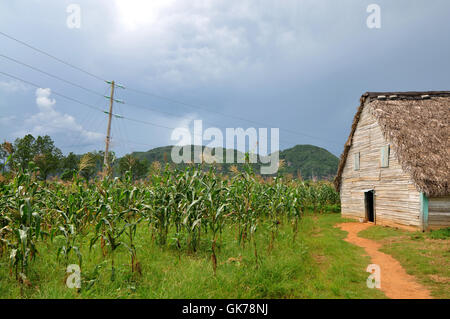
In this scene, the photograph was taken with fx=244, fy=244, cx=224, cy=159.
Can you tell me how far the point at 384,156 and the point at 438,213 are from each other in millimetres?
3912

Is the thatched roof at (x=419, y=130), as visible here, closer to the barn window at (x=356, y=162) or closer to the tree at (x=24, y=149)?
A: the barn window at (x=356, y=162)

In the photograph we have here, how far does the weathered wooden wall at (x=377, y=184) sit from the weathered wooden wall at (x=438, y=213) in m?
0.49

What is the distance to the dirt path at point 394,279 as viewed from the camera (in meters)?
5.21

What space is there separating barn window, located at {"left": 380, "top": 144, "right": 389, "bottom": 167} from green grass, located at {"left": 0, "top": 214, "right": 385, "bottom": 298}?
963 cm

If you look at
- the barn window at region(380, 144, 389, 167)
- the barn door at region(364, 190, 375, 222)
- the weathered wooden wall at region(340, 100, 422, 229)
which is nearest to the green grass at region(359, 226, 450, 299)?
the weathered wooden wall at region(340, 100, 422, 229)

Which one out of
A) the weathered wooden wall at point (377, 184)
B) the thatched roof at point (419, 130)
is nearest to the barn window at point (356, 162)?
the weathered wooden wall at point (377, 184)

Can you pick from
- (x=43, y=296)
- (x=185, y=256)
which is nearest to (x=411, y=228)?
Answer: (x=185, y=256)

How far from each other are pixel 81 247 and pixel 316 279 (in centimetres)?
597

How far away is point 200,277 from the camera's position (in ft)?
15.4

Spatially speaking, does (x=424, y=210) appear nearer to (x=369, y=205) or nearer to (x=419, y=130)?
(x=419, y=130)

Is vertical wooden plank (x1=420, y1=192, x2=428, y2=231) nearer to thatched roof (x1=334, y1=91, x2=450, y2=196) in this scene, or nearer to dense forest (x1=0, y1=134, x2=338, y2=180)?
thatched roof (x1=334, y1=91, x2=450, y2=196)

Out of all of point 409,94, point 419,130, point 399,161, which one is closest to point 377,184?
point 399,161

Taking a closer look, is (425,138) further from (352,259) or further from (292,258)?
(292,258)

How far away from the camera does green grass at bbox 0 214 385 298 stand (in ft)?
14.2
